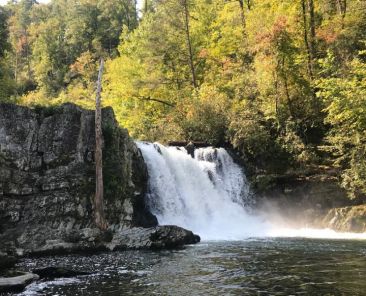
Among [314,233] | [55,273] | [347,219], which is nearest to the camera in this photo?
[55,273]

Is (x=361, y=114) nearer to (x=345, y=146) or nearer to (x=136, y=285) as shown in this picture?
(x=345, y=146)

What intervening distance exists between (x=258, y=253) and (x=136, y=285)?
5820 millimetres

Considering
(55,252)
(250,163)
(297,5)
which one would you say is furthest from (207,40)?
(55,252)

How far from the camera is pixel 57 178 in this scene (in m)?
19.3

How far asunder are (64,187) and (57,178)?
0.52 meters

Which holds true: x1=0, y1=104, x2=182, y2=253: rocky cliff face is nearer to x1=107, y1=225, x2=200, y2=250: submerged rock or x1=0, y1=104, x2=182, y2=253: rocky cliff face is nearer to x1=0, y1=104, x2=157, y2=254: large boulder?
x1=0, y1=104, x2=157, y2=254: large boulder

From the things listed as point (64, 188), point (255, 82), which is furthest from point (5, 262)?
point (255, 82)

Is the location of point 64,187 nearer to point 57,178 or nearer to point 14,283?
point 57,178

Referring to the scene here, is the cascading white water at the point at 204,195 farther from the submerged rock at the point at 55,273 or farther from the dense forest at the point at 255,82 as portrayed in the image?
the submerged rock at the point at 55,273

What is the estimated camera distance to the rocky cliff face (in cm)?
1828

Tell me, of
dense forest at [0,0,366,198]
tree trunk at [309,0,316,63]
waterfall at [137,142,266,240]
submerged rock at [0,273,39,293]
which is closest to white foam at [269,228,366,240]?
waterfall at [137,142,266,240]

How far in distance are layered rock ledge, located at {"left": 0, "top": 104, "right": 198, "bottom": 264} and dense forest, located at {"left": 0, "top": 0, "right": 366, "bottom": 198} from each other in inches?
81.3

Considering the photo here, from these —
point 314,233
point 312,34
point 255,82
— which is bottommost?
point 314,233

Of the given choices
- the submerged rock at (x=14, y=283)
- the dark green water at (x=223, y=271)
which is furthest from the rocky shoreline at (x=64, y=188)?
the submerged rock at (x=14, y=283)
